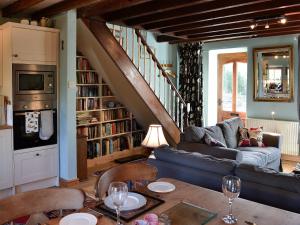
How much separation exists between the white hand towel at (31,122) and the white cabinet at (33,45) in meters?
0.71

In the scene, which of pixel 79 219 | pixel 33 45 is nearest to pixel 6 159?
pixel 33 45

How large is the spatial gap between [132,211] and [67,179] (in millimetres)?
3002

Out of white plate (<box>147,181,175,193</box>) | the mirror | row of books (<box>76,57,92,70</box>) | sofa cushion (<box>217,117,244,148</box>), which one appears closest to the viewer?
white plate (<box>147,181,175,193</box>)

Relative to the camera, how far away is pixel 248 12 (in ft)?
13.6

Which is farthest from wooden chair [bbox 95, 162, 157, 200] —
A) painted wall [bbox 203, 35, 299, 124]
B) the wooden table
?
painted wall [bbox 203, 35, 299, 124]

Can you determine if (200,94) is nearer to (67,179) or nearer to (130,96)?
(130,96)

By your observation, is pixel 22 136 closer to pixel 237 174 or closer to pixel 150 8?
pixel 150 8

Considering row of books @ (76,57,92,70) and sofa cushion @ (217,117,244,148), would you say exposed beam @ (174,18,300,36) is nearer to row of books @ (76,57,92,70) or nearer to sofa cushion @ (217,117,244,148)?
sofa cushion @ (217,117,244,148)

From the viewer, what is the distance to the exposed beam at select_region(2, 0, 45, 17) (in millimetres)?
3787

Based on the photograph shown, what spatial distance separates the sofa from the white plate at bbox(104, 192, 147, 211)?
3.42 ft

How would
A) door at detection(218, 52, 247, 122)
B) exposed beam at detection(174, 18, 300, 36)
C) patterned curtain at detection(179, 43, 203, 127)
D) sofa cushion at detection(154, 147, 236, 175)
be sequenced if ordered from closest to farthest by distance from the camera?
sofa cushion at detection(154, 147, 236, 175) → exposed beam at detection(174, 18, 300, 36) → patterned curtain at detection(179, 43, 203, 127) → door at detection(218, 52, 247, 122)

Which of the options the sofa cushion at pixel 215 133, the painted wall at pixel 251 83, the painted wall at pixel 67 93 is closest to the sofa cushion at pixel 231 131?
the sofa cushion at pixel 215 133

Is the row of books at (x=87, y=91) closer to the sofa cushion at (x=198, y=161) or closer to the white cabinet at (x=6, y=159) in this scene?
the white cabinet at (x=6, y=159)

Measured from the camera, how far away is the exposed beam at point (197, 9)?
3.77m
